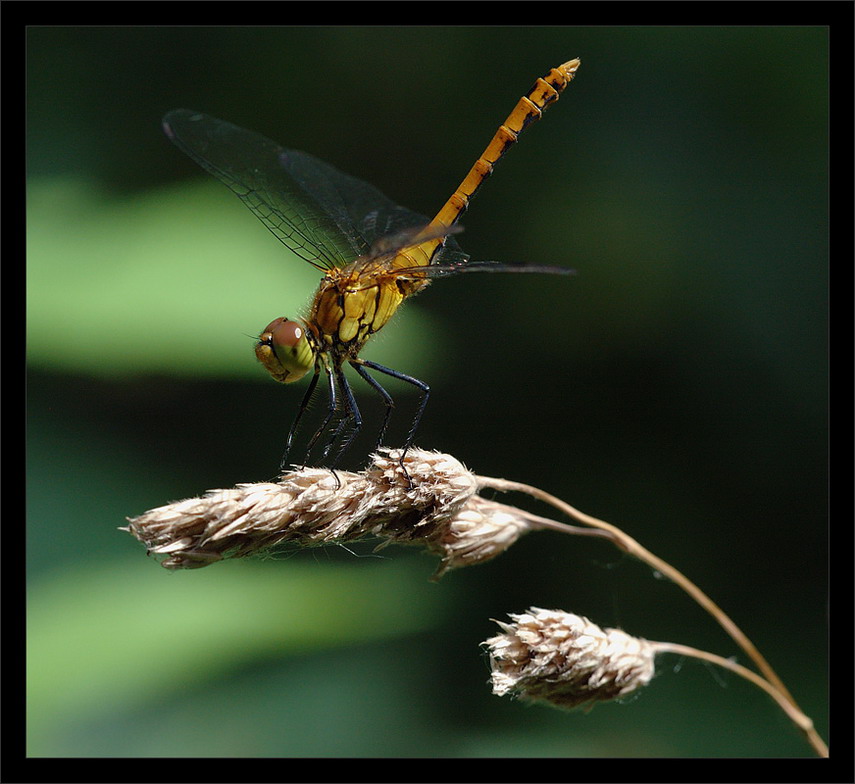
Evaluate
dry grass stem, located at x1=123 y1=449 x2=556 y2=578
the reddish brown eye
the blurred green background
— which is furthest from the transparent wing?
dry grass stem, located at x1=123 y1=449 x2=556 y2=578

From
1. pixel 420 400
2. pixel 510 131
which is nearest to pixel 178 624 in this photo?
pixel 420 400

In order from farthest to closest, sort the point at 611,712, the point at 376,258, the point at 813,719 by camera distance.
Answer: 1. the point at 611,712
2. the point at 813,719
3. the point at 376,258

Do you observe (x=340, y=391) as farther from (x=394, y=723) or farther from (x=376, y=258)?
(x=394, y=723)

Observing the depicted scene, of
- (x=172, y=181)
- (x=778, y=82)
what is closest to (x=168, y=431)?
(x=172, y=181)

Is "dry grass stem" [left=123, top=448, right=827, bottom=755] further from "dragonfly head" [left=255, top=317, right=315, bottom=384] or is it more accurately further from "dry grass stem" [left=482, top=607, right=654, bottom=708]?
"dragonfly head" [left=255, top=317, right=315, bottom=384]

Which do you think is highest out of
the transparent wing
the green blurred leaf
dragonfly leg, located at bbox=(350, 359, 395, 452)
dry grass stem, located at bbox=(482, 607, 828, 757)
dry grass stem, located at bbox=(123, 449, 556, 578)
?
the transparent wing

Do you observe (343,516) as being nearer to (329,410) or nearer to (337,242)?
(329,410)

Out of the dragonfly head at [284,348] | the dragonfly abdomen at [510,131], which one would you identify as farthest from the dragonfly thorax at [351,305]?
the dragonfly abdomen at [510,131]
